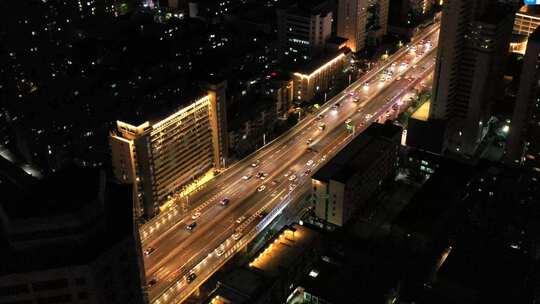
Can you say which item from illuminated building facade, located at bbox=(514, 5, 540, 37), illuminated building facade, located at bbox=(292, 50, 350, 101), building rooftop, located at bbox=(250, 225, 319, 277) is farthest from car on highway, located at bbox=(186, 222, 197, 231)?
illuminated building facade, located at bbox=(514, 5, 540, 37)

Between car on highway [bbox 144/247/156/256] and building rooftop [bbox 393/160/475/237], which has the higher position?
building rooftop [bbox 393/160/475/237]

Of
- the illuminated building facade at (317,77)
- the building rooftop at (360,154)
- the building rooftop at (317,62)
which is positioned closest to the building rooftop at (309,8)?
the building rooftop at (317,62)

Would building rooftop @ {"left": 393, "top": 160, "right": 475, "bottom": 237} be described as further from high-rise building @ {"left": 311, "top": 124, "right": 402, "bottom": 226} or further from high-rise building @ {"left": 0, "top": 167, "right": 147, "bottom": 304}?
high-rise building @ {"left": 0, "top": 167, "right": 147, "bottom": 304}

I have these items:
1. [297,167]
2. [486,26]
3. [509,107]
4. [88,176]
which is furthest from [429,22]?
[88,176]

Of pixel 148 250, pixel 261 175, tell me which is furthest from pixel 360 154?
pixel 148 250

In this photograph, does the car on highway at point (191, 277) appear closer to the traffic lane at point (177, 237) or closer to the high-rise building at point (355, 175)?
the traffic lane at point (177, 237)

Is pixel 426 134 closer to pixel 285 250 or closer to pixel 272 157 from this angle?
pixel 272 157
